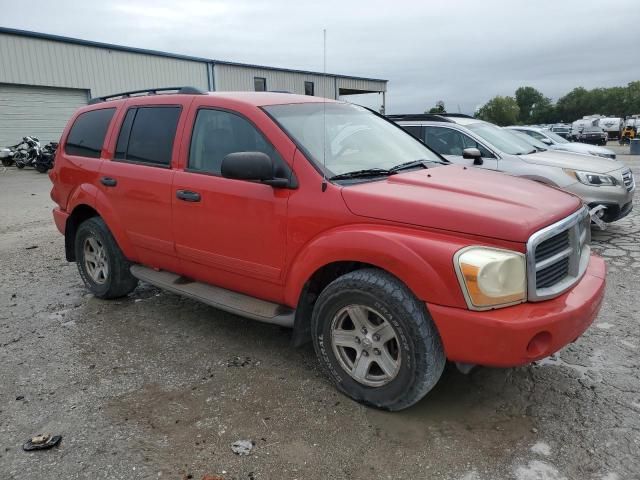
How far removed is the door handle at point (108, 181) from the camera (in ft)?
14.2

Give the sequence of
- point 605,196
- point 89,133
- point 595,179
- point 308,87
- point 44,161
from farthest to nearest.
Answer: point 308,87, point 44,161, point 595,179, point 605,196, point 89,133

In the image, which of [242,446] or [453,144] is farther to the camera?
[453,144]

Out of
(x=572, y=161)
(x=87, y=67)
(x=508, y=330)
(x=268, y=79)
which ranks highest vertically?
(x=268, y=79)

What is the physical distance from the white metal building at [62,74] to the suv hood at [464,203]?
1335 cm

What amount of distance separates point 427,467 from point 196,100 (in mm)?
2958

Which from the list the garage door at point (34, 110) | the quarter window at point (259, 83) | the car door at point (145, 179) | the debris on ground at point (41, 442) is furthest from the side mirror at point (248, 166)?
the quarter window at point (259, 83)

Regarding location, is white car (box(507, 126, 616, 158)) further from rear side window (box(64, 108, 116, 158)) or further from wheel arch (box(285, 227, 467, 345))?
wheel arch (box(285, 227, 467, 345))

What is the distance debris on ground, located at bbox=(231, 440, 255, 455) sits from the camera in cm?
259

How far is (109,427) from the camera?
2816 millimetres

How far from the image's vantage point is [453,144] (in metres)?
7.53

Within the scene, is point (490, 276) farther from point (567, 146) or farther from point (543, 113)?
point (543, 113)

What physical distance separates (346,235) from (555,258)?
113cm

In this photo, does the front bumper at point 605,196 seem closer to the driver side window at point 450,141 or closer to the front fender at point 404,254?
the driver side window at point 450,141

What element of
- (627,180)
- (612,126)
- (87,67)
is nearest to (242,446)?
(627,180)
